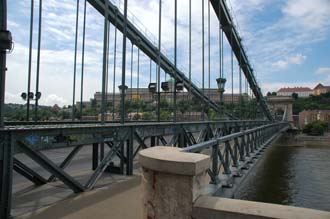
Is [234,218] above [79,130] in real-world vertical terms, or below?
below

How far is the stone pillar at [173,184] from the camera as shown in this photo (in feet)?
7.80

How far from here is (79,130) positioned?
Result: 596 centimetres

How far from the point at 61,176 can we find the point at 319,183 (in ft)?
54.5

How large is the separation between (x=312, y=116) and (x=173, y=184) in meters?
109

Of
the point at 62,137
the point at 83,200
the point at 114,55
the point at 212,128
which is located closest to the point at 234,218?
the point at 83,200

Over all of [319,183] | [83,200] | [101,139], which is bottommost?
[319,183]

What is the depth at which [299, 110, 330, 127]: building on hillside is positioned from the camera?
9819cm

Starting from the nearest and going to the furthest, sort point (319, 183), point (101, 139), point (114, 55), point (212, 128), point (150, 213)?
1. point (150, 213)
2. point (101, 139)
3. point (212, 128)
4. point (114, 55)
5. point (319, 183)

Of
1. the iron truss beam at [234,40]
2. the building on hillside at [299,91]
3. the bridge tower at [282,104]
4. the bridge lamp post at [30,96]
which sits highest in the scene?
the building on hillside at [299,91]

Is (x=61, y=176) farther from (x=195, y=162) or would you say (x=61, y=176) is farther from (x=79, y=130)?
(x=195, y=162)

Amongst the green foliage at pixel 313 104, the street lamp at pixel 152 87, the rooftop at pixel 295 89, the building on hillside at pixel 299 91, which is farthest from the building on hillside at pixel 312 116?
the street lamp at pixel 152 87

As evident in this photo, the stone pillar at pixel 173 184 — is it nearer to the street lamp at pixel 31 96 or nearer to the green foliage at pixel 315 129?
the street lamp at pixel 31 96

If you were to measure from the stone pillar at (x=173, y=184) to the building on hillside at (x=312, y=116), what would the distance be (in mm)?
104340

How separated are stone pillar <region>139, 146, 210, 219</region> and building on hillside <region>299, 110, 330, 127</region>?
342 feet
